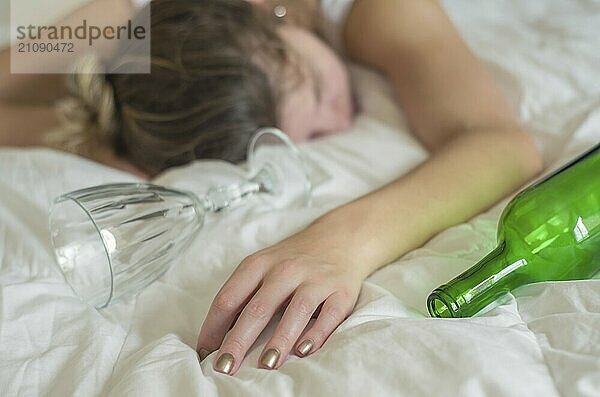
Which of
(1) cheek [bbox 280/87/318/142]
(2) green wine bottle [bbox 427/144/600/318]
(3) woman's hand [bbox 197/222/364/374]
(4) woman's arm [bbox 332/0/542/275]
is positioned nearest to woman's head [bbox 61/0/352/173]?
(1) cheek [bbox 280/87/318/142]

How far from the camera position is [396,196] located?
0.90 m

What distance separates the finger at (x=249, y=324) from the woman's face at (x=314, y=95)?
0.47 meters

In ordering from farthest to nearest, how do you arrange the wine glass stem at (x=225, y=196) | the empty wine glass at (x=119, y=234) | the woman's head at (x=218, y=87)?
the woman's head at (x=218, y=87) → the wine glass stem at (x=225, y=196) → the empty wine glass at (x=119, y=234)

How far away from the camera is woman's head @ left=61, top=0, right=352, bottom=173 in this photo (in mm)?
1110

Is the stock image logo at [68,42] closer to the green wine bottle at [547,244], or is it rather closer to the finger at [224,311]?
the finger at [224,311]

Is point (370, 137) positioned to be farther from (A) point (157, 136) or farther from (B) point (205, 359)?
(B) point (205, 359)

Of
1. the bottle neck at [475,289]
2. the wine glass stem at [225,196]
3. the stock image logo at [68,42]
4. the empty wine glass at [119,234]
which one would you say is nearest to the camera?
the bottle neck at [475,289]

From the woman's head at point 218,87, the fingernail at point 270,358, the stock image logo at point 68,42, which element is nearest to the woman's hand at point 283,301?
the fingernail at point 270,358

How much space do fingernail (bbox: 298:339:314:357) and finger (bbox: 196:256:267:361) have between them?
0.28ft

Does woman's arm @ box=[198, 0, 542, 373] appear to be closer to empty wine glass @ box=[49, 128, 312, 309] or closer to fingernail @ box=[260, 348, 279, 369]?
fingernail @ box=[260, 348, 279, 369]

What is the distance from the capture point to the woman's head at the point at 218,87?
1110 mm

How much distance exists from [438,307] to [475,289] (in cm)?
3

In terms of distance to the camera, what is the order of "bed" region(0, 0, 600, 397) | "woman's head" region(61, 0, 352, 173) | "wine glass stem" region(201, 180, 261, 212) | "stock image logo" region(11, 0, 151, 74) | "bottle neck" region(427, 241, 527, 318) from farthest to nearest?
"stock image logo" region(11, 0, 151, 74)
"woman's head" region(61, 0, 352, 173)
"wine glass stem" region(201, 180, 261, 212)
"bottle neck" region(427, 241, 527, 318)
"bed" region(0, 0, 600, 397)

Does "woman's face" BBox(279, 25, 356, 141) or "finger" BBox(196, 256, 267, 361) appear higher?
"woman's face" BBox(279, 25, 356, 141)
